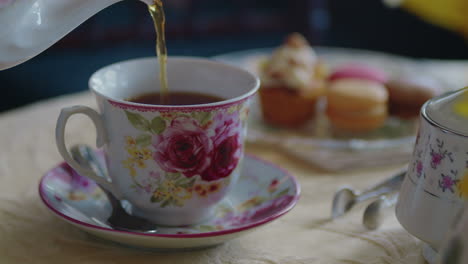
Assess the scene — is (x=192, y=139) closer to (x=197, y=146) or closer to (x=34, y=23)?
(x=197, y=146)

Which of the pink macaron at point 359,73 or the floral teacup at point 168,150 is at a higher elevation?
the floral teacup at point 168,150

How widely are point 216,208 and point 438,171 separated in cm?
28

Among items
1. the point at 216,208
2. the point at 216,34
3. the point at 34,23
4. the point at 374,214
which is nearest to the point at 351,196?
the point at 374,214

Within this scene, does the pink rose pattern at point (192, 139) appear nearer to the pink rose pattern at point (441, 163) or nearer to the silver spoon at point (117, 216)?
the silver spoon at point (117, 216)

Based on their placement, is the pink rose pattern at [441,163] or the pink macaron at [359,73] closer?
the pink rose pattern at [441,163]

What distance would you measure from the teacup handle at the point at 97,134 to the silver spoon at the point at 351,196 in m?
0.27

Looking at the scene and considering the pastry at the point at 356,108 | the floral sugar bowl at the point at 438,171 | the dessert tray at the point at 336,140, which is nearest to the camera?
the floral sugar bowl at the point at 438,171

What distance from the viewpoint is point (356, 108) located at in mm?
1049

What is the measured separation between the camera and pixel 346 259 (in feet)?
1.94

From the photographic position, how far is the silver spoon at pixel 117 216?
0.61 m

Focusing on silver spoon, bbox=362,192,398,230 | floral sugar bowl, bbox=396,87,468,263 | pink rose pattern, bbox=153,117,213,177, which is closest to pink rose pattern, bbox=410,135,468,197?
floral sugar bowl, bbox=396,87,468,263

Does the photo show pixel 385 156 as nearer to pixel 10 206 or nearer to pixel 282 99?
pixel 282 99

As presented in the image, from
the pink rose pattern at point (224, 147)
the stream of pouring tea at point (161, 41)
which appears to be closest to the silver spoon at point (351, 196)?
the pink rose pattern at point (224, 147)

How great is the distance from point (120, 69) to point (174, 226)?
0.70 feet
